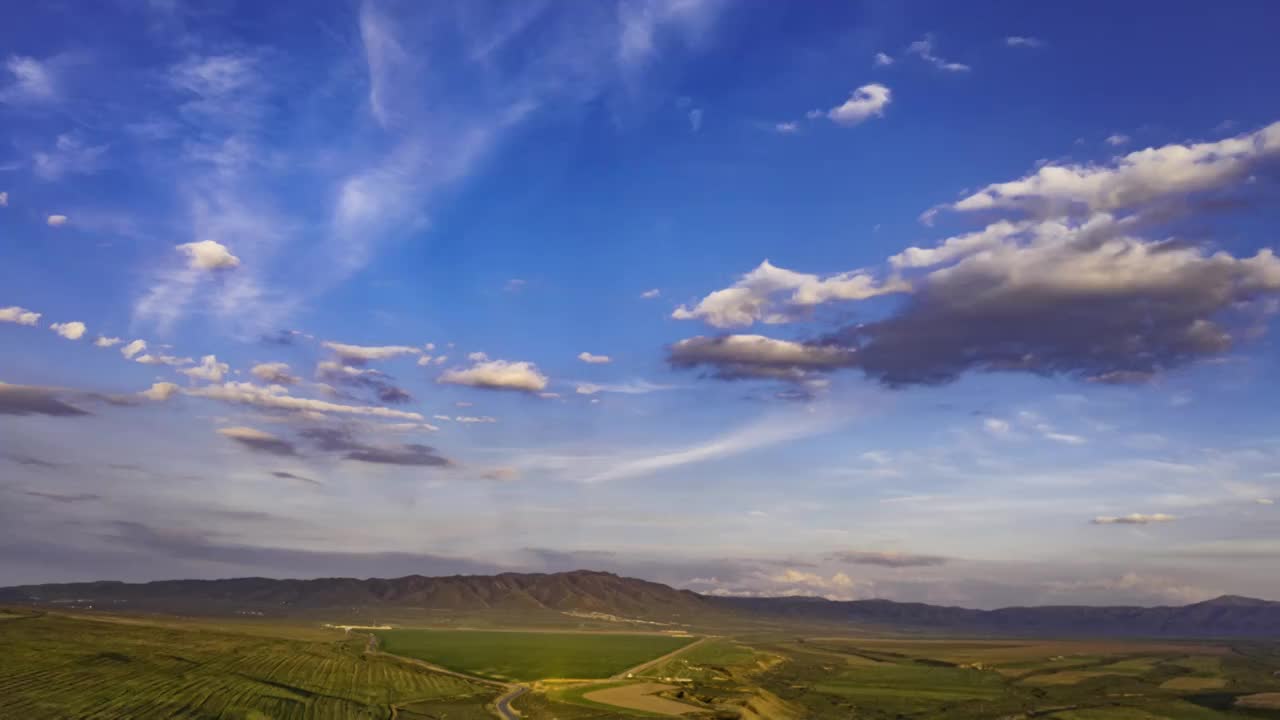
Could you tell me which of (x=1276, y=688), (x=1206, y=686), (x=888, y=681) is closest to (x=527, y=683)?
(x=888, y=681)

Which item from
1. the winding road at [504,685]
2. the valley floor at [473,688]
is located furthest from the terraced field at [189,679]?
the winding road at [504,685]

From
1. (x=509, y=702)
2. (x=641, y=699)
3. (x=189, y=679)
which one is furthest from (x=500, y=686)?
(x=189, y=679)

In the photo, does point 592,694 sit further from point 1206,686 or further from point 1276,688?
point 1276,688

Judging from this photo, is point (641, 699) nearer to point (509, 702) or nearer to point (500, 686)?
point (509, 702)

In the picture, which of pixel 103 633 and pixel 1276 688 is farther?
pixel 1276 688

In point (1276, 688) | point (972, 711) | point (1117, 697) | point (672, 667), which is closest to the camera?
point (972, 711)

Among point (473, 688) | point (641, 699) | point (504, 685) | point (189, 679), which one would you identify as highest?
point (189, 679)

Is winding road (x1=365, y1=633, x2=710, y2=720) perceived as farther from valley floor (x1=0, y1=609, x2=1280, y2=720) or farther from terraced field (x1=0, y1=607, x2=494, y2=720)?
terraced field (x1=0, y1=607, x2=494, y2=720)
